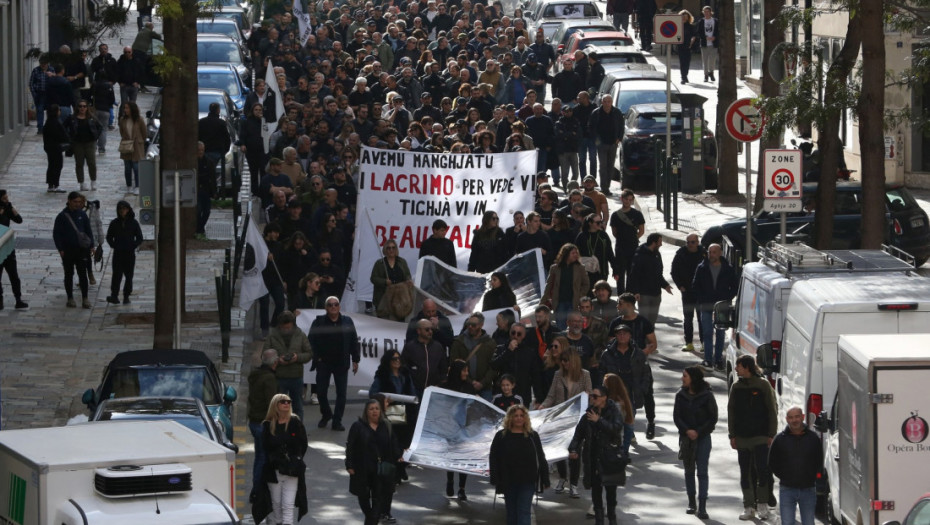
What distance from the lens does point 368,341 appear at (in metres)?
20.0

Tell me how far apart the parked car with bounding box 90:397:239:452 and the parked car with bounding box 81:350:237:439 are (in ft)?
1.94

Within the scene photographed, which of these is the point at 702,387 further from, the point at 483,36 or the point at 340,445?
the point at 483,36

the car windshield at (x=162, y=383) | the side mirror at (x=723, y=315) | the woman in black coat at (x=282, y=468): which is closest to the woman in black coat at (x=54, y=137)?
the car windshield at (x=162, y=383)

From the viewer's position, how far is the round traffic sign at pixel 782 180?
70.5 feet

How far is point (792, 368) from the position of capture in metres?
16.0

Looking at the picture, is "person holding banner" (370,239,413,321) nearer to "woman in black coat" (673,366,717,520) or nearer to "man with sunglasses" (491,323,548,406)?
"man with sunglasses" (491,323,548,406)

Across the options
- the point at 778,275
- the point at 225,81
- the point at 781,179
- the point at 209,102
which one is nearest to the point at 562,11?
the point at 225,81

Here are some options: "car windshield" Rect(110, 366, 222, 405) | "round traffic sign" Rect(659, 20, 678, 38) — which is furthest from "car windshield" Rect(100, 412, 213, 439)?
"round traffic sign" Rect(659, 20, 678, 38)

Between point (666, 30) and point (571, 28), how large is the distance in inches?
662

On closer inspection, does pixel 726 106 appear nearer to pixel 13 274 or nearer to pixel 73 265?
pixel 73 265

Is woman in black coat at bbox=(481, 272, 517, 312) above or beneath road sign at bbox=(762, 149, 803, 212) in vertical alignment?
beneath

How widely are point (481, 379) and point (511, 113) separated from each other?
13.1 meters

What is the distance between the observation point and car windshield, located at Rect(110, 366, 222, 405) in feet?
56.8

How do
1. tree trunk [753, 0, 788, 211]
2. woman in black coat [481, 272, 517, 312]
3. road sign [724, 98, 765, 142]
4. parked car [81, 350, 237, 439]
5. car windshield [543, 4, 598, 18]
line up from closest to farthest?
parked car [81, 350, 237, 439] < woman in black coat [481, 272, 517, 312] < road sign [724, 98, 765, 142] < tree trunk [753, 0, 788, 211] < car windshield [543, 4, 598, 18]
